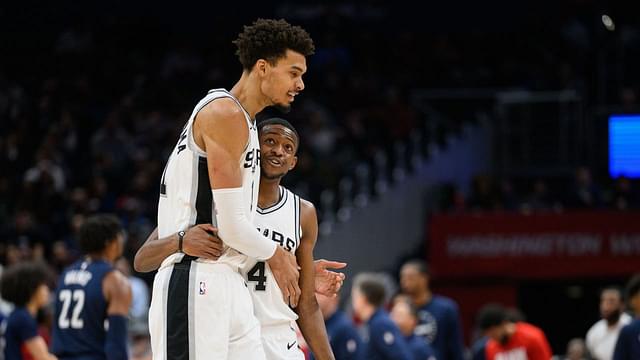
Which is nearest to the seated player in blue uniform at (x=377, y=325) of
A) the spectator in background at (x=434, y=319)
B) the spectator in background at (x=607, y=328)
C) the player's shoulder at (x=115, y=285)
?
the spectator in background at (x=434, y=319)

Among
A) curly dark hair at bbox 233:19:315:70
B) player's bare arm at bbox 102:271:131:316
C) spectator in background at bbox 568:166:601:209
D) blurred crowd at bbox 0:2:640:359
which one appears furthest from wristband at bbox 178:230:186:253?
spectator in background at bbox 568:166:601:209

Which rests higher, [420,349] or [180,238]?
[180,238]

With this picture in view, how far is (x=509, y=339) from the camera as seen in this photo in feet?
35.5

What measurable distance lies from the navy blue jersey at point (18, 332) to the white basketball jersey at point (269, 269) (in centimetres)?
292

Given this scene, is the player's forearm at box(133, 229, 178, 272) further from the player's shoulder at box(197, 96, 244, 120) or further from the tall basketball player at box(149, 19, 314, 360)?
the player's shoulder at box(197, 96, 244, 120)

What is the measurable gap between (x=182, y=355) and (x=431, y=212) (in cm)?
1211

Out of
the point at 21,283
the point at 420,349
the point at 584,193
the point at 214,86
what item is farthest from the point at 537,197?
the point at 21,283

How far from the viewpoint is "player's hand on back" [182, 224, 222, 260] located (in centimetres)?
497

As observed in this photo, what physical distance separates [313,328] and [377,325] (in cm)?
427

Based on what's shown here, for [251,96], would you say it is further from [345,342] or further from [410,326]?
[410,326]

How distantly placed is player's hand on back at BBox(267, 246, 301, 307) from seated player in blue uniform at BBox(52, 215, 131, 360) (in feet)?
7.23

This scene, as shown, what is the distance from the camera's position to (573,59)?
783 inches

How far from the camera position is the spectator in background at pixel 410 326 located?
10.3 meters

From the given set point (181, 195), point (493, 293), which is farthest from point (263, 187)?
point (493, 293)
